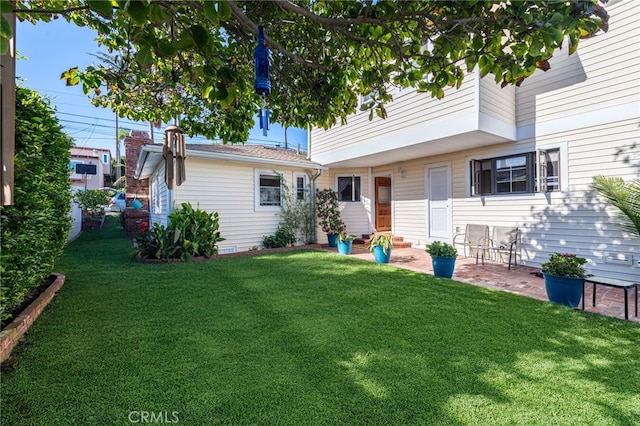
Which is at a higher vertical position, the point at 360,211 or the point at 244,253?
the point at 360,211

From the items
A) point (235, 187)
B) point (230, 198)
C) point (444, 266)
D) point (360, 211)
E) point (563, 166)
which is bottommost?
point (444, 266)

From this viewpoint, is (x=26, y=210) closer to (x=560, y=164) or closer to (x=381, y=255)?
(x=381, y=255)

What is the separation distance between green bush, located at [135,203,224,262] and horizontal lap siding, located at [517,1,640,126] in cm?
830

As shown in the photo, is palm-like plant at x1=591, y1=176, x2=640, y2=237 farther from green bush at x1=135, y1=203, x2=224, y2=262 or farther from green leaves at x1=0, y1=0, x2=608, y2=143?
green bush at x1=135, y1=203, x2=224, y2=262

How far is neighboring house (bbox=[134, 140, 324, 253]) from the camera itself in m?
8.16

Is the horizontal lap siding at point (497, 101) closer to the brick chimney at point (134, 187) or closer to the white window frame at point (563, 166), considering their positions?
the white window frame at point (563, 166)

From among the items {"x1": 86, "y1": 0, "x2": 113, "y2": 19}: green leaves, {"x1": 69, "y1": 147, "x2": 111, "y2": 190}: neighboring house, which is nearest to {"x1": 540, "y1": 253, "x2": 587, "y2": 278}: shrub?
{"x1": 86, "y1": 0, "x2": 113, "y2": 19}: green leaves

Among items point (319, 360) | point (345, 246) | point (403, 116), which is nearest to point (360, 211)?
point (345, 246)

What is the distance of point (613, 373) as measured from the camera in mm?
2502

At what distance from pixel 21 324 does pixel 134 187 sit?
1280 centimetres

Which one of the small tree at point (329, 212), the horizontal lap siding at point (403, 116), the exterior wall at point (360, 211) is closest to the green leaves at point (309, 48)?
the horizontal lap siding at point (403, 116)

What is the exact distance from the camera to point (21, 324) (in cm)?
291

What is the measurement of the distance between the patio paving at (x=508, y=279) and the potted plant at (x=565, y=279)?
0.77ft

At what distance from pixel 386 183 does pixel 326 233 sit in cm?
297
